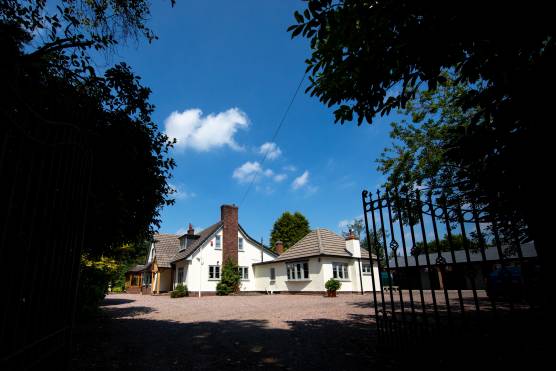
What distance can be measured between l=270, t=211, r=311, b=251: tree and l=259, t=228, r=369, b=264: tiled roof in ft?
84.4

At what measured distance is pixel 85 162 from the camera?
343cm

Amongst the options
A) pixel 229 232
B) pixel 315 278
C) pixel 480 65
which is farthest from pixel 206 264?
pixel 480 65

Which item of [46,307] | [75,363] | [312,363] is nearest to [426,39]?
[46,307]

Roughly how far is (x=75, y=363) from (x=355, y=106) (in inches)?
263

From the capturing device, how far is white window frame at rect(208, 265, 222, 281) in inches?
1135

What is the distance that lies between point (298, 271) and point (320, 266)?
3100mm

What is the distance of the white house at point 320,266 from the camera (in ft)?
85.3

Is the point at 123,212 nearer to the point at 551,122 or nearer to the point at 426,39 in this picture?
the point at 426,39

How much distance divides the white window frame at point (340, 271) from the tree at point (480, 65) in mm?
22953

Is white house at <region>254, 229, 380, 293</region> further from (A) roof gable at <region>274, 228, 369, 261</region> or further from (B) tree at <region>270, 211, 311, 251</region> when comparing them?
(B) tree at <region>270, 211, 311, 251</region>

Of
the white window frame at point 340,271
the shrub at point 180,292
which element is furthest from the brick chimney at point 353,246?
the shrub at point 180,292

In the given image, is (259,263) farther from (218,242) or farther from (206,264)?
(206,264)

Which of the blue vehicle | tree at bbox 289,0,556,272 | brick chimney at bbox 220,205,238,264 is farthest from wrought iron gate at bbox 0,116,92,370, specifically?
brick chimney at bbox 220,205,238,264

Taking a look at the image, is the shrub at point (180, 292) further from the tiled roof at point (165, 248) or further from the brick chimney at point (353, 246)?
the brick chimney at point (353, 246)
